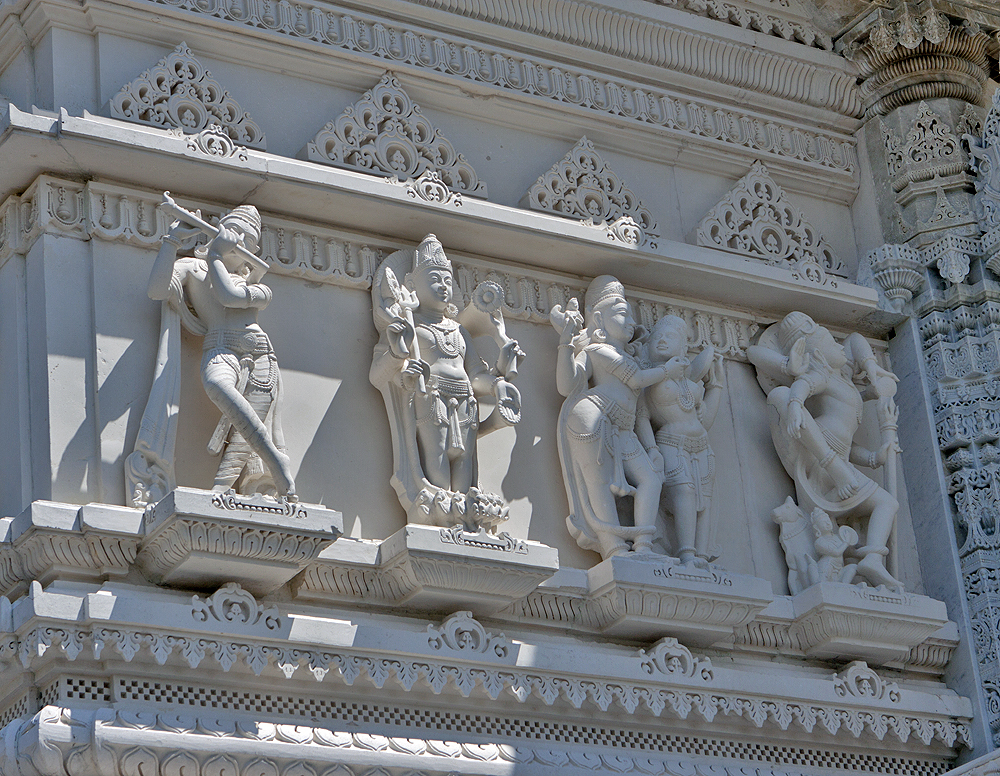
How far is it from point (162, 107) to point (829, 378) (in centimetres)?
313

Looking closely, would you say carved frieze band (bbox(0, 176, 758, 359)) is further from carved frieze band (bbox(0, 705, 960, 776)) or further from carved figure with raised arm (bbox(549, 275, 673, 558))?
carved frieze band (bbox(0, 705, 960, 776))

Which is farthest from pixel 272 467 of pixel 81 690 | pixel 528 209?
pixel 528 209

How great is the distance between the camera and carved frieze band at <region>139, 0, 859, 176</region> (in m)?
7.20

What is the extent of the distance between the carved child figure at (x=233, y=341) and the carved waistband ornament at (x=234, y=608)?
363mm

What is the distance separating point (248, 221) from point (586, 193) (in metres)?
1.72

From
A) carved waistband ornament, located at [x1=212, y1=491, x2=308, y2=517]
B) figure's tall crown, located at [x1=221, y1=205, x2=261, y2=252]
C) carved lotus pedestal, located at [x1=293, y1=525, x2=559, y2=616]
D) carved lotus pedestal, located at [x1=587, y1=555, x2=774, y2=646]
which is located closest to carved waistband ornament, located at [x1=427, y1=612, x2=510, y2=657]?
carved lotus pedestal, located at [x1=293, y1=525, x2=559, y2=616]

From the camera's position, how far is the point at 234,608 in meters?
6.00

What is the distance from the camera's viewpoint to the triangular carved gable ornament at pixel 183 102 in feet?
21.8

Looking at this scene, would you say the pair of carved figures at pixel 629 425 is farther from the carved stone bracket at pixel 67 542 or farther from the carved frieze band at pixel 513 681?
the carved stone bracket at pixel 67 542

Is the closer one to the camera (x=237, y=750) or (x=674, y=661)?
(x=237, y=750)

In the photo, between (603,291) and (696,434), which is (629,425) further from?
(603,291)

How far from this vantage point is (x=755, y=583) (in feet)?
23.0

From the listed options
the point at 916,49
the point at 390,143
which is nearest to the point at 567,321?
the point at 390,143

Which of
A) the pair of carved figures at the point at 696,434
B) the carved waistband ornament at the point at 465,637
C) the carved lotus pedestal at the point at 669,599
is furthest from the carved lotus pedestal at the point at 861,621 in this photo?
the carved waistband ornament at the point at 465,637
